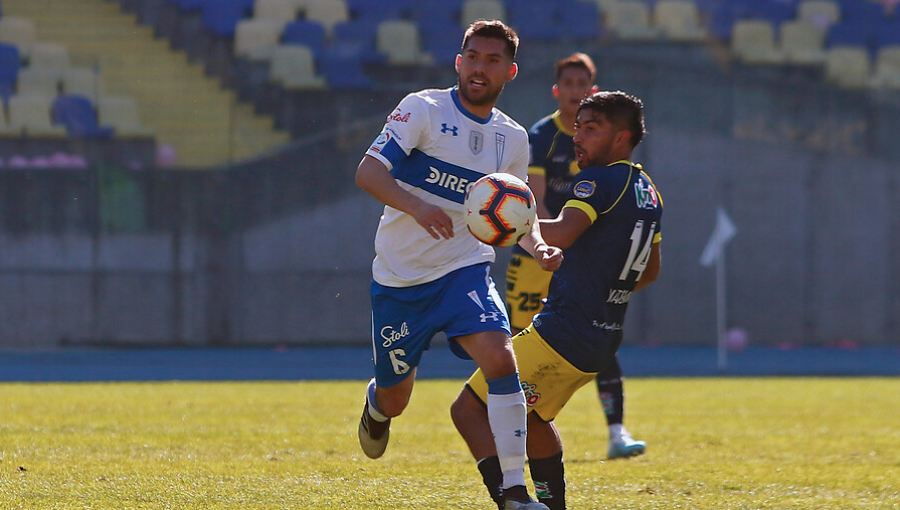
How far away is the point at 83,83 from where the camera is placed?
1655 centimetres

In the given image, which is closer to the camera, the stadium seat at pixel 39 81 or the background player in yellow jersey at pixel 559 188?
the background player in yellow jersey at pixel 559 188

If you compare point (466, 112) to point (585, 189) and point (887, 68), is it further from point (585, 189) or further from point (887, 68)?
point (887, 68)

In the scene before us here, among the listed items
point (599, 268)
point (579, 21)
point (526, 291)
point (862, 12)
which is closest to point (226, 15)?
point (579, 21)

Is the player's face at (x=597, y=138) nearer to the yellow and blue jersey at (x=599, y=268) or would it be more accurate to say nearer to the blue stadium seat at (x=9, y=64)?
the yellow and blue jersey at (x=599, y=268)

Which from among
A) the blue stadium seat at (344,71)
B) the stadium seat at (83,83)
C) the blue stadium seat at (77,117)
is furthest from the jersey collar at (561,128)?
the stadium seat at (83,83)

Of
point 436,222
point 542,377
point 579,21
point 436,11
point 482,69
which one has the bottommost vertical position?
point 542,377

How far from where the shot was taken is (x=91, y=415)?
27.1 feet

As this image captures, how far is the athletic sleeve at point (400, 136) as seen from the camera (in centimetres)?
453

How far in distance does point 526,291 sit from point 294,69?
11104 millimetres

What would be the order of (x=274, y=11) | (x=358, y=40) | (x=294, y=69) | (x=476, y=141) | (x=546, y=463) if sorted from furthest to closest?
1. (x=274, y=11)
2. (x=358, y=40)
3. (x=294, y=69)
4. (x=476, y=141)
5. (x=546, y=463)

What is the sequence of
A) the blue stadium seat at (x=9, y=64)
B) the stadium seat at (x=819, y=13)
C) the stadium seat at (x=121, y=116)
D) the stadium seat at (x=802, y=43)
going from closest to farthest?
the stadium seat at (x=121, y=116)
the blue stadium seat at (x=9, y=64)
the stadium seat at (x=802, y=43)
the stadium seat at (x=819, y=13)

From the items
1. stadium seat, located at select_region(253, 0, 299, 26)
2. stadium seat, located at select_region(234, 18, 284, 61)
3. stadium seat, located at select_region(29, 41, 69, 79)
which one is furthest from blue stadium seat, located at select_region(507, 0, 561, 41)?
stadium seat, located at select_region(29, 41, 69, 79)

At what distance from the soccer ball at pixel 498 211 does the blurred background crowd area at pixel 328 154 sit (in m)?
12.0

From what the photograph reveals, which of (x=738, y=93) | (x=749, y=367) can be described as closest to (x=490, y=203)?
(x=749, y=367)
